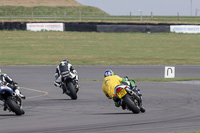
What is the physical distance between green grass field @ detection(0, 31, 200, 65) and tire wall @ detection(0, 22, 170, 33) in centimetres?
72

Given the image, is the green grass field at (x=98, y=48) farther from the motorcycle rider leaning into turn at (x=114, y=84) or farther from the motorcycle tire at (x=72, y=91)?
the motorcycle rider leaning into turn at (x=114, y=84)

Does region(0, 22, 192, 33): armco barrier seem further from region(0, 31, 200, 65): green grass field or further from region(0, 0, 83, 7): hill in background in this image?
region(0, 0, 83, 7): hill in background

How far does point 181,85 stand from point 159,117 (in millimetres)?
10331

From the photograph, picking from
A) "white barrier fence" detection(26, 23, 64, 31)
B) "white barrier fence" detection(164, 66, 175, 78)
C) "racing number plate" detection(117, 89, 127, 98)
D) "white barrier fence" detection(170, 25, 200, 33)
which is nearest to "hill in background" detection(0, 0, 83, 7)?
"white barrier fence" detection(26, 23, 64, 31)

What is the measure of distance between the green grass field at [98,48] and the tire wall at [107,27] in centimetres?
72

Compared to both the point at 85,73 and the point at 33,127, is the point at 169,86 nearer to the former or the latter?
the point at 85,73

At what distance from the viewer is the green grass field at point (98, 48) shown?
3997 cm

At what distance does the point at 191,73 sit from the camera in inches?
1212

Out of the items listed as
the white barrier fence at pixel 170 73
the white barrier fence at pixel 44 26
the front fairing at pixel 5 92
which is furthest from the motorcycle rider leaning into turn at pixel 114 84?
the white barrier fence at pixel 44 26

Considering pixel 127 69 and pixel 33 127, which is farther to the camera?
pixel 127 69

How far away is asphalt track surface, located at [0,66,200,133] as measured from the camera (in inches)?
476

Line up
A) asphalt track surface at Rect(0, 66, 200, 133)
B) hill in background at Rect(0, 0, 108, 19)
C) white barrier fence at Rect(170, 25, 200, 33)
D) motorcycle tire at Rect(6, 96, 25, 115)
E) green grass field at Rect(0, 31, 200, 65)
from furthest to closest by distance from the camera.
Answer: hill in background at Rect(0, 0, 108, 19)
white barrier fence at Rect(170, 25, 200, 33)
green grass field at Rect(0, 31, 200, 65)
motorcycle tire at Rect(6, 96, 25, 115)
asphalt track surface at Rect(0, 66, 200, 133)

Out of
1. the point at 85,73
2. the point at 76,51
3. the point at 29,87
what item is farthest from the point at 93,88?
the point at 76,51

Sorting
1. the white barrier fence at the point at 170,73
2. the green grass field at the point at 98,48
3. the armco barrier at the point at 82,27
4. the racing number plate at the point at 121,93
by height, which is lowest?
the green grass field at the point at 98,48
